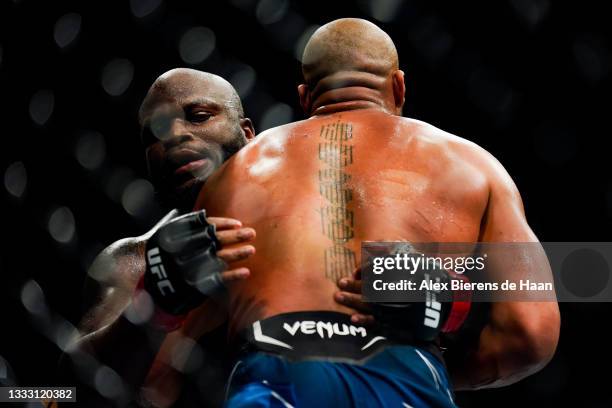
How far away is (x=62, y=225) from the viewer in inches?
95.6

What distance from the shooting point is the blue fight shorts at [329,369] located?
119 cm

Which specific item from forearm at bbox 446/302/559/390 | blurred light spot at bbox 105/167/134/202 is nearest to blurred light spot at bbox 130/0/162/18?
blurred light spot at bbox 105/167/134/202

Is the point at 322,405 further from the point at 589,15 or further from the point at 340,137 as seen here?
the point at 589,15

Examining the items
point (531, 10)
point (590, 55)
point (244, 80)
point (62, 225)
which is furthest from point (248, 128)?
point (590, 55)

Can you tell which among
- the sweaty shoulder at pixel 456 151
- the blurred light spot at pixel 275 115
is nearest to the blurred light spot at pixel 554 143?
the blurred light spot at pixel 275 115

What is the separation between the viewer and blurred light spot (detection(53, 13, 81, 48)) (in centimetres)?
231

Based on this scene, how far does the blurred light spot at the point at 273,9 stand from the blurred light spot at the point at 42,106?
0.70 metres

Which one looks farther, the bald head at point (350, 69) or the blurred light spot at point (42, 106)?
the blurred light spot at point (42, 106)

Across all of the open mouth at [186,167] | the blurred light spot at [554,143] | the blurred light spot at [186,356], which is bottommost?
the blurred light spot at [186,356]

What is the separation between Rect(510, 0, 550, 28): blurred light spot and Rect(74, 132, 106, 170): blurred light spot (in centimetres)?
127

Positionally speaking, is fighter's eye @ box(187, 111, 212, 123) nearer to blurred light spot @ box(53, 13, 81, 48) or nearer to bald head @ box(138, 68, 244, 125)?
bald head @ box(138, 68, 244, 125)

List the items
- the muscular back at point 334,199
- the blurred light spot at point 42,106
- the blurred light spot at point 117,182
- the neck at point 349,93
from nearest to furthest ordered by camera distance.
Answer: the muscular back at point 334,199
the neck at point 349,93
the blurred light spot at point 42,106
the blurred light spot at point 117,182

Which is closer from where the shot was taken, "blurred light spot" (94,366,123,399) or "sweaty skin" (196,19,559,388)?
"sweaty skin" (196,19,559,388)

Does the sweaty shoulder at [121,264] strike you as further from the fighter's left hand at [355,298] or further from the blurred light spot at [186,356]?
the fighter's left hand at [355,298]
